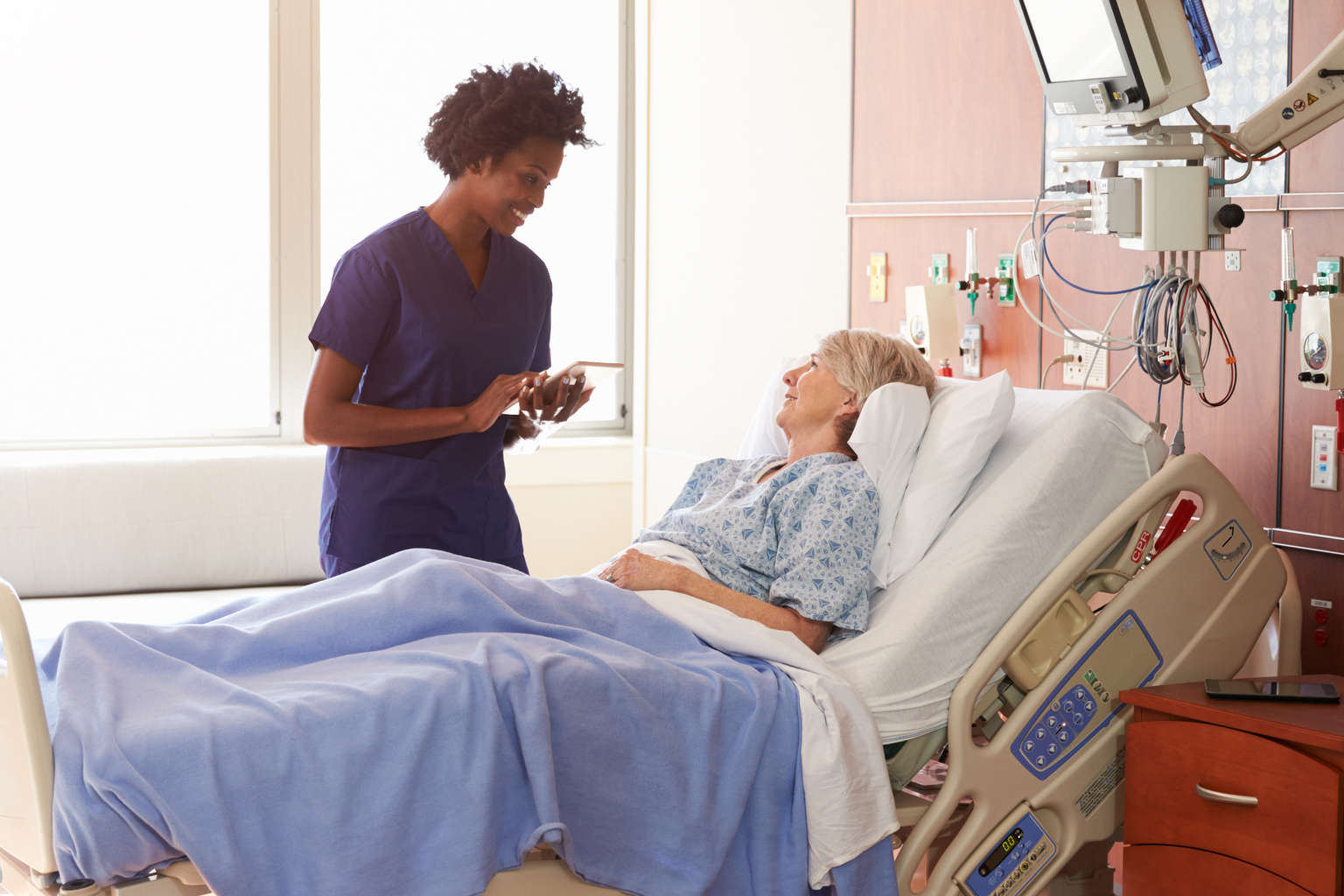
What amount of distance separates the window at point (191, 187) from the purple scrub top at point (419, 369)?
2203mm

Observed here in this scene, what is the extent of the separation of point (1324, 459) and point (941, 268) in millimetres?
1130

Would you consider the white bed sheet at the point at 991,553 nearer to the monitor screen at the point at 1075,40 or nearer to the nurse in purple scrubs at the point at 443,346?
the monitor screen at the point at 1075,40

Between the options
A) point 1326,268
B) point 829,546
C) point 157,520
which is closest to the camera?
point 829,546

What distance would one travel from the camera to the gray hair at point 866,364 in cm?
215

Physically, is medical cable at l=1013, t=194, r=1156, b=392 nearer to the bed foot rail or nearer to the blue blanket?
the bed foot rail

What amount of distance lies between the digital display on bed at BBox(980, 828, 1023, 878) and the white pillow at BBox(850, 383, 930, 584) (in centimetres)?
48

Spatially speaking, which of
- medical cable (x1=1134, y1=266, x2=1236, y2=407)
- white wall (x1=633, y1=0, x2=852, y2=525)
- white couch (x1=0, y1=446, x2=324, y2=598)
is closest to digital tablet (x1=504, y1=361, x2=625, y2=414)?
medical cable (x1=1134, y1=266, x2=1236, y2=407)

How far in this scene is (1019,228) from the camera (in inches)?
116

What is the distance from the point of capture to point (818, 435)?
7.12 feet

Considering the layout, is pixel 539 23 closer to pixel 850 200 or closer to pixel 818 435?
pixel 850 200

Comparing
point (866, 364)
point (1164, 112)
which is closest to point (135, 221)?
point (866, 364)

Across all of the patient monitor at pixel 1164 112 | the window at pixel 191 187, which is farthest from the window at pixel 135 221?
the patient monitor at pixel 1164 112

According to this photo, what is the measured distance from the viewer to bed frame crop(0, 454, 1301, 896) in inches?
70.4

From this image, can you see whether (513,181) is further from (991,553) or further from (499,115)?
(991,553)
